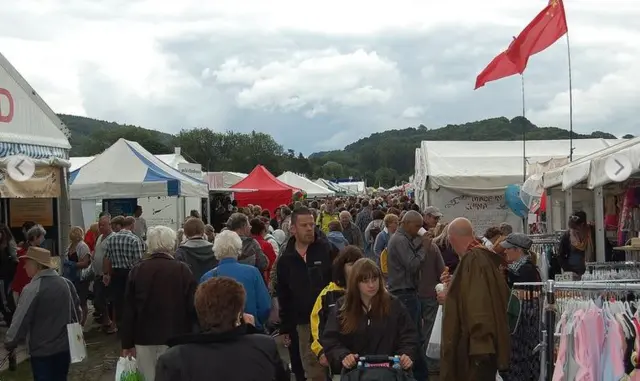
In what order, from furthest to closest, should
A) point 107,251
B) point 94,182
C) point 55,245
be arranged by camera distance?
point 94,182 < point 55,245 < point 107,251

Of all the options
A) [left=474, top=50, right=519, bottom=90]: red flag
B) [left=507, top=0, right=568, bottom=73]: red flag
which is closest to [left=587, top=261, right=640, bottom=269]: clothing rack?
[left=507, top=0, right=568, bottom=73]: red flag

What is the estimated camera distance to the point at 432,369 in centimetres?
834

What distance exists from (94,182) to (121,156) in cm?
118

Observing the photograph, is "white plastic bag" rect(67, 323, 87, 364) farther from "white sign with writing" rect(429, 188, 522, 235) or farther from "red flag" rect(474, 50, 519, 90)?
"white sign with writing" rect(429, 188, 522, 235)

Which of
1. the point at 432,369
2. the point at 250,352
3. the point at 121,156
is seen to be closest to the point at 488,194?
the point at 121,156

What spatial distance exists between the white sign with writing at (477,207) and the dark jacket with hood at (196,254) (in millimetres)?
12436

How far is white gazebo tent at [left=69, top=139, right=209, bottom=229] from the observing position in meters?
14.7

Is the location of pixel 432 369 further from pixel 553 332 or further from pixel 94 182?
pixel 94 182

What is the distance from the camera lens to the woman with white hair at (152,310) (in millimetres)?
5953

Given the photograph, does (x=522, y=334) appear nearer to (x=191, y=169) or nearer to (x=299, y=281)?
(x=299, y=281)

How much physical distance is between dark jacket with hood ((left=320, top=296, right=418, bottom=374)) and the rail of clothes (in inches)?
44.6

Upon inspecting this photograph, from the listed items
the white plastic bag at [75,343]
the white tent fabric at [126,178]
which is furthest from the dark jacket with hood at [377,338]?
the white tent fabric at [126,178]

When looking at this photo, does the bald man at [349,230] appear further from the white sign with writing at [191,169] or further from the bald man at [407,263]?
the white sign with writing at [191,169]

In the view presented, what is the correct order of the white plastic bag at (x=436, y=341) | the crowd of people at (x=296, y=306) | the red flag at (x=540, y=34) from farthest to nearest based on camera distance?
the red flag at (x=540, y=34) < the white plastic bag at (x=436, y=341) < the crowd of people at (x=296, y=306)
